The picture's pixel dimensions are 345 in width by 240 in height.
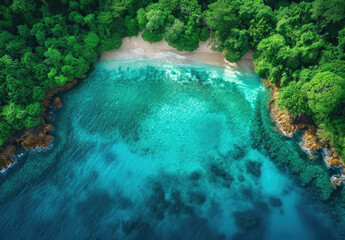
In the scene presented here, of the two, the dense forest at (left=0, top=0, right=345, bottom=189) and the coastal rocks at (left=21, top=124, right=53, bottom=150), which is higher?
the dense forest at (left=0, top=0, right=345, bottom=189)

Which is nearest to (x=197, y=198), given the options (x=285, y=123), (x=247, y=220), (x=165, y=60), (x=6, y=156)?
(x=247, y=220)

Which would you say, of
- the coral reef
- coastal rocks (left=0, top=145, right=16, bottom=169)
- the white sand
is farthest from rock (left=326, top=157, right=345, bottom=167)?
coastal rocks (left=0, top=145, right=16, bottom=169)

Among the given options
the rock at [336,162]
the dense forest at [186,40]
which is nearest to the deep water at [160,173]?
the dense forest at [186,40]

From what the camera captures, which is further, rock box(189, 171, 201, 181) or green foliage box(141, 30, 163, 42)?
green foliage box(141, 30, 163, 42)

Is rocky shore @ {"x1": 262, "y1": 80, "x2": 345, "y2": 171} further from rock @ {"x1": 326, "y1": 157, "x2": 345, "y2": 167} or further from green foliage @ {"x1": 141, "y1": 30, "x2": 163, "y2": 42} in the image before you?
green foliage @ {"x1": 141, "y1": 30, "x2": 163, "y2": 42}

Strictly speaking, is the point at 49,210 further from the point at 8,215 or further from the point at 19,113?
the point at 19,113

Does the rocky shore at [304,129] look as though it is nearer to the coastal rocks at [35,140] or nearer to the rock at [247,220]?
the rock at [247,220]

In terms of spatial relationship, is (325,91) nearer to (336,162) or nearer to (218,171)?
(336,162)
